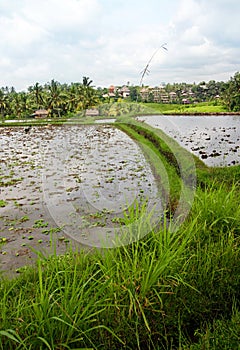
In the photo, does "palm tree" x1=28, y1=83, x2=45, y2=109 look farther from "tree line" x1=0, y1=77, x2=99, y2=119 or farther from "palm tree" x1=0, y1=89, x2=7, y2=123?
"palm tree" x1=0, y1=89, x2=7, y2=123

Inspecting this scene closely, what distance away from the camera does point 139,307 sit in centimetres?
149

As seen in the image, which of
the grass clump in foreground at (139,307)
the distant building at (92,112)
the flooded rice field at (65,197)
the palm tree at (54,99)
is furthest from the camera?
the palm tree at (54,99)

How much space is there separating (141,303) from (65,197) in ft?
11.0

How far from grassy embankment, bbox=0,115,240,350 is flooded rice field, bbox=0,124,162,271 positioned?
30cm

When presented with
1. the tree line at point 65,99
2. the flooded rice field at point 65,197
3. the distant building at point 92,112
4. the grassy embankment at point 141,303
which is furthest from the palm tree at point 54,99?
the grassy embankment at point 141,303

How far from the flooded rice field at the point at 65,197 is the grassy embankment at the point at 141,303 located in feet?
1.00

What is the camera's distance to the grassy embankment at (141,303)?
4.40ft

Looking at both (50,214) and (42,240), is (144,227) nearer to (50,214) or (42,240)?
(42,240)

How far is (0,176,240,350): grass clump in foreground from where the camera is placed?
4.39 feet

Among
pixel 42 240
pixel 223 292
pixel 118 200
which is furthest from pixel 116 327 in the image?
pixel 118 200

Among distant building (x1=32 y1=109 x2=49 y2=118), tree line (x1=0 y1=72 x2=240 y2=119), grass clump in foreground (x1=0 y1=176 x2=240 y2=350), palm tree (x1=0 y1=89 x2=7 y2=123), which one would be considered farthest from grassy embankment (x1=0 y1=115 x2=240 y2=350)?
palm tree (x1=0 y1=89 x2=7 y2=123)

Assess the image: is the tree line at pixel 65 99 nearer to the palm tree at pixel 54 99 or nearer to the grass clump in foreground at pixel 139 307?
the palm tree at pixel 54 99

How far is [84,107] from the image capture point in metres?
22.7

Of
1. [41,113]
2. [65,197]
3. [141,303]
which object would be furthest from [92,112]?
[141,303]
